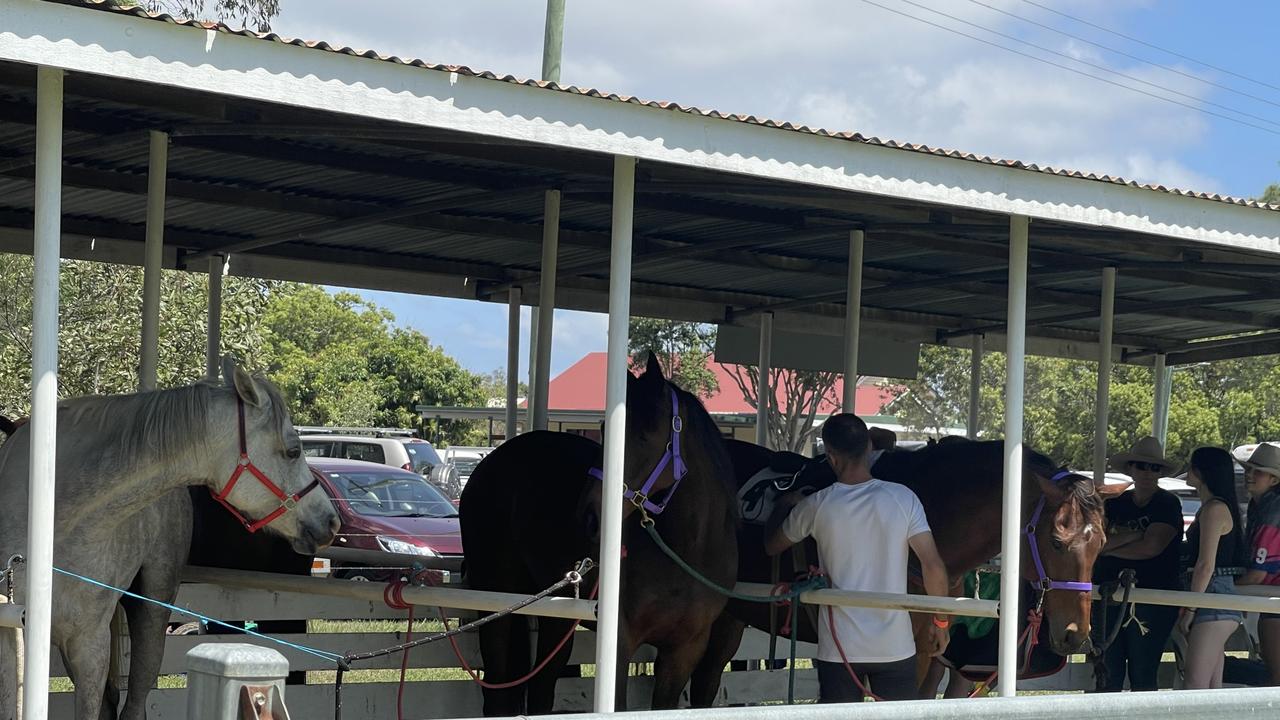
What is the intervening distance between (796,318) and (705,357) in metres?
29.8

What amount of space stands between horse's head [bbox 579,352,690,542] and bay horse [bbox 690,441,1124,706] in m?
0.96

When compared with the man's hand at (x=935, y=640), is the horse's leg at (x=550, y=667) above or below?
below

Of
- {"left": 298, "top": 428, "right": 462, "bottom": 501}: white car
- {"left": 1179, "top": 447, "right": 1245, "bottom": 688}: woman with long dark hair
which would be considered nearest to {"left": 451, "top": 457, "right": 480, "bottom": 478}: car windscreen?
{"left": 298, "top": 428, "right": 462, "bottom": 501}: white car

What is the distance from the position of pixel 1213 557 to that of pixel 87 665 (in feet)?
18.7

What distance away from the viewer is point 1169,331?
45.6 ft

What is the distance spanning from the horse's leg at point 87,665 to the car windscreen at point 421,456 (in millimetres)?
21138

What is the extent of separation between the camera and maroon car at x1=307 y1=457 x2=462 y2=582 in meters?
14.4

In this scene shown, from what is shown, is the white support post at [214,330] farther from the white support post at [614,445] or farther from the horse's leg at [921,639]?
the horse's leg at [921,639]

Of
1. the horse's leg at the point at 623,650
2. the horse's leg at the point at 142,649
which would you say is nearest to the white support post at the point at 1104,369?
the horse's leg at the point at 623,650

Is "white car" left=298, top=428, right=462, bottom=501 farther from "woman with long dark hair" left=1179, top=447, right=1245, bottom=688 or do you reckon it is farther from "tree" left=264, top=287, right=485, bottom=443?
"tree" left=264, top=287, right=485, bottom=443

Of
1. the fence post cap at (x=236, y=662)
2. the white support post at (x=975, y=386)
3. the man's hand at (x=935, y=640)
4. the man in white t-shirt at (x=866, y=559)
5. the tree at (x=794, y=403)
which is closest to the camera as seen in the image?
the fence post cap at (x=236, y=662)

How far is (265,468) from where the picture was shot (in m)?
5.55

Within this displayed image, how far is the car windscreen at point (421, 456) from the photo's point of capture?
27.0 meters

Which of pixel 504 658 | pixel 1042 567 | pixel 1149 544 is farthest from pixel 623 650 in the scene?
pixel 1149 544
